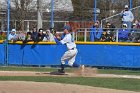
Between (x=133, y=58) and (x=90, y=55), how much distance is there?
221 centimetres

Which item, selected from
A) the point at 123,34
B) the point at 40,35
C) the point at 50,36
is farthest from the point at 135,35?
the point at 40,35

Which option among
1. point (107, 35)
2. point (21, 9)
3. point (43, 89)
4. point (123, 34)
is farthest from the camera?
point (21, 9)

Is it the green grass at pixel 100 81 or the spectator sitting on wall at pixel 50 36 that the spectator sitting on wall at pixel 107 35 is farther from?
the green grass at pixel 100 81

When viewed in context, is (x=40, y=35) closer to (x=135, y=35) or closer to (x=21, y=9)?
(x=135, y=35)

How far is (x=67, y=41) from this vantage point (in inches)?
710

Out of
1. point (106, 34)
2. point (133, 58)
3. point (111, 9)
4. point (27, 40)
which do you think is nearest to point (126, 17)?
point (106, 34)

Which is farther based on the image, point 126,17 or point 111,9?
point 111,9

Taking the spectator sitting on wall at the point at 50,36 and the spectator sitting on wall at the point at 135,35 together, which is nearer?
the spectator sitting on wall at the point at 135,35

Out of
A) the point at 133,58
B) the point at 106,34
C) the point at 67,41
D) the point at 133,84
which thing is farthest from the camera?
the point at 106,34

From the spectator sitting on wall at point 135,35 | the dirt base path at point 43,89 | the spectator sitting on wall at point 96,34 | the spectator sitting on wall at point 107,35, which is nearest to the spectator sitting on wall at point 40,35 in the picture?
the spectator sitting on wall at point 96,34

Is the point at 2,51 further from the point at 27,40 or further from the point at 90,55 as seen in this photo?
the point at 90,55

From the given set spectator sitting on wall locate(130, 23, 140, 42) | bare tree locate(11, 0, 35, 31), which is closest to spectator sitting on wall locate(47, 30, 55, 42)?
spectator sitting on wall locate(130, 23, 140, 42)

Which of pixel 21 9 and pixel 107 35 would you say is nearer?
pixel 107 35

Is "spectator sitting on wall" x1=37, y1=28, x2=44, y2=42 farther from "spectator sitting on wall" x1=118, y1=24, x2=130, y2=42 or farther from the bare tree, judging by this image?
the bare tree
